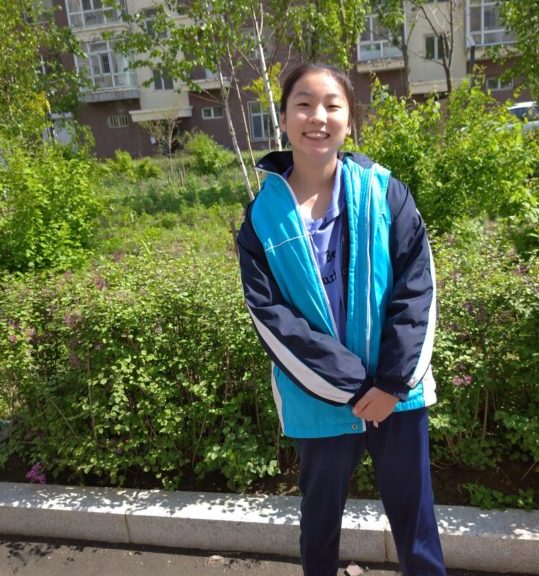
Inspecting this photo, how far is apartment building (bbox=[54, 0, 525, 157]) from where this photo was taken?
2472 cm

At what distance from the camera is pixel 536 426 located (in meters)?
2.30

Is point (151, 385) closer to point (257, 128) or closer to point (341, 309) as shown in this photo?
point (341, 309)

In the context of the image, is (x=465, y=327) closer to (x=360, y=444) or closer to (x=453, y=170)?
(x=360, y=444)

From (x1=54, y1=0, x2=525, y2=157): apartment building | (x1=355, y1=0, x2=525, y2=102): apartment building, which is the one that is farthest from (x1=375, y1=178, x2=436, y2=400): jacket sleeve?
(x1=355, y1=0, x2=525, y2=102): apartment building

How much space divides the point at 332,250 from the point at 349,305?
0.62 ft

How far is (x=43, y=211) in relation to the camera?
6.50m

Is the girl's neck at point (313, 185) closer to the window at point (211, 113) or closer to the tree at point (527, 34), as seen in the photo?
the tree at point (527, 34)

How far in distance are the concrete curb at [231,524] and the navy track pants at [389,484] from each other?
0.43 metres

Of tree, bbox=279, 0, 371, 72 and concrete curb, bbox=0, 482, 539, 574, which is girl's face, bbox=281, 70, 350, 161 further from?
tree, bbox=279, 0, 371, 72

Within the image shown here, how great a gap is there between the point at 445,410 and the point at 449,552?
590 millimetres

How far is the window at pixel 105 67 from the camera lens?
2927 cm

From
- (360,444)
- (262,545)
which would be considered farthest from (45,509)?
(360,444)

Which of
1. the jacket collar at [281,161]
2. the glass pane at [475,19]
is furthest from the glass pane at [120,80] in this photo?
the jacket collar at [281,161]

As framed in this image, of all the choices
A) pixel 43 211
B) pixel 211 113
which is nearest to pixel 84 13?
pixel 211 113
